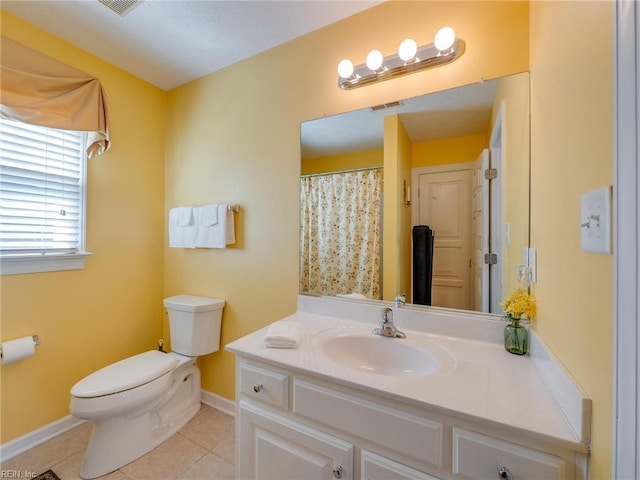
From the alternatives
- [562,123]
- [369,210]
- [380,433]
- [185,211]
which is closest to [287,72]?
[369,210]

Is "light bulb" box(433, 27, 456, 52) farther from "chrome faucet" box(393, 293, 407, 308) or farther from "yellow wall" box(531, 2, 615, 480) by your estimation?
"chrome faucet" box(393, 293, 407, 308)

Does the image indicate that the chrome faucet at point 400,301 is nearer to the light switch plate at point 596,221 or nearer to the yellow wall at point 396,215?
the yellow wall at point 396,215

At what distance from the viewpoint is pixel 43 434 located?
1578 millimetres

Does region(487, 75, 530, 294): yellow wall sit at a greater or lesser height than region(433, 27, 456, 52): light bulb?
lesser

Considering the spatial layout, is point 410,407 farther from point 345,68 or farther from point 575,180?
point 345,68

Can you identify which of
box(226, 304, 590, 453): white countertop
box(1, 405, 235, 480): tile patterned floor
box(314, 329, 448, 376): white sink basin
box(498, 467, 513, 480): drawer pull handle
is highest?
box(226, 304, 590, 453): white countertop

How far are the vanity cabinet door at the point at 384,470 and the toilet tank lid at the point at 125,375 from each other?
Answer: 1237mm

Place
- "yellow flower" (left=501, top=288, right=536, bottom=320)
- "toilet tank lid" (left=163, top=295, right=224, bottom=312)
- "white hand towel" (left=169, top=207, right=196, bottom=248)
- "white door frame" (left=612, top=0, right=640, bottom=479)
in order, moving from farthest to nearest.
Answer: "white hand towel" (left=169, top=207, right=196, bottom=248)
"toilet tank lid" (left=163, top=295, right=224, bottom=312)
"yellow flower" (left=501, top=288, right=536, bottom=320)
"white door frame" (left=612, top=0, right=640, bottom=479)

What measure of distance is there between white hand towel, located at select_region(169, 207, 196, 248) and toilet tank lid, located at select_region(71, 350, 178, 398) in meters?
0.75

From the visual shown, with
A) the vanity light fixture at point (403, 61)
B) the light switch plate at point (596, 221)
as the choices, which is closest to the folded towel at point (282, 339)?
the light switch plate at point (596, 221)

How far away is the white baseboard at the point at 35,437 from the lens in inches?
57.1

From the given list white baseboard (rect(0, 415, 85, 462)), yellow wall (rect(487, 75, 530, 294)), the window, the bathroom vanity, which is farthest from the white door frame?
white baseboard (rect(0, 415, 85, 462))

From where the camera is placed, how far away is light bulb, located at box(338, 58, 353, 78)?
1.38 metres

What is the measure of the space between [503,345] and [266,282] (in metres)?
1.24
